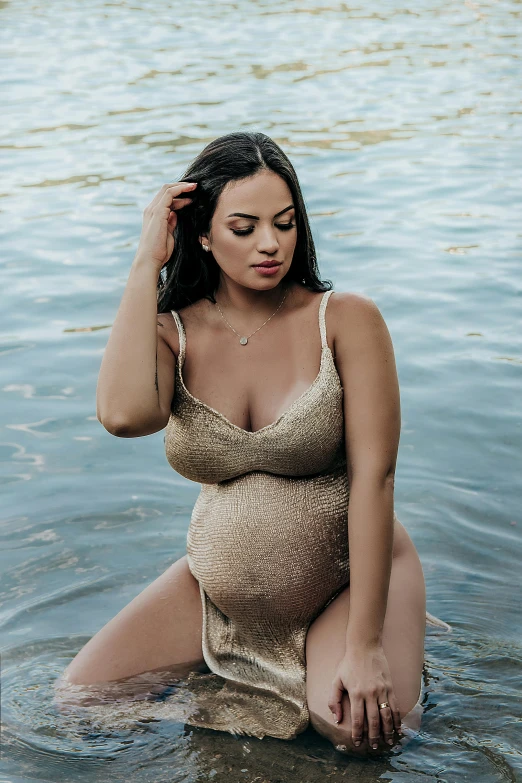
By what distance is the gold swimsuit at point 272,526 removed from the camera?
3.35 m

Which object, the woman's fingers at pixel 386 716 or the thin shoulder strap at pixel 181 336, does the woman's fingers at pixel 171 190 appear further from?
the woman's fingers at pixel 386 716

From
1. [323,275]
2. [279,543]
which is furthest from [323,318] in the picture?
[323,275]

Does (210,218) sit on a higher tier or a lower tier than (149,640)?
higher

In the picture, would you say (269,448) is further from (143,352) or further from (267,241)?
(267,241)

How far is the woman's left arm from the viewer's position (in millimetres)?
3215

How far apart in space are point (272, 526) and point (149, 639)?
606 millimetres

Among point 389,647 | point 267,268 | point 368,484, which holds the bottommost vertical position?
point 389,647

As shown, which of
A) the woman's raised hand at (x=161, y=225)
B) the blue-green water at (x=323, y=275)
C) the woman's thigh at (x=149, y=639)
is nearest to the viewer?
the woman's raised hand at (x=161, y=225)

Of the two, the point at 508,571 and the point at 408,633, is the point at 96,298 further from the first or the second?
the point at 408,633

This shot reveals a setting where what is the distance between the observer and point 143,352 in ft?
10.8

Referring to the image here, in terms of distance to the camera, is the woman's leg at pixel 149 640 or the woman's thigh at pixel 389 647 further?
the woman's leg at pixel 149 640

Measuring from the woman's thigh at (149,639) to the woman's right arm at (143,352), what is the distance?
25.4 inches

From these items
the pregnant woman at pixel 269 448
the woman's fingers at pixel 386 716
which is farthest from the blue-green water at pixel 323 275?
the pregnant woman at pixel 269 448

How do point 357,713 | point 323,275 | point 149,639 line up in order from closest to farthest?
point 357,713
point 149,639
point 323,275
